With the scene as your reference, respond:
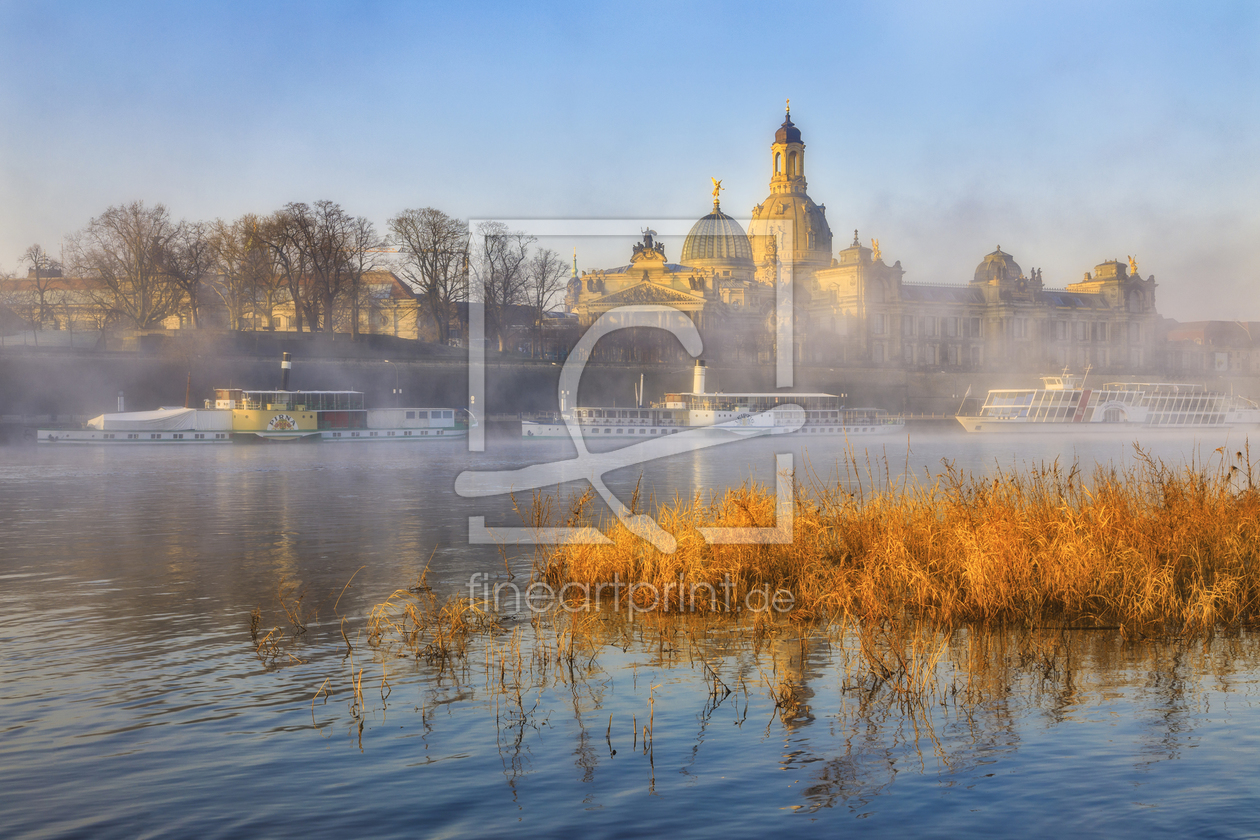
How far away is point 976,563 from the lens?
13500 millimetres

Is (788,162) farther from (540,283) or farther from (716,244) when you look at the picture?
(540,283)

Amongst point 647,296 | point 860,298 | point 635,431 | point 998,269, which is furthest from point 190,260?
point 998,269

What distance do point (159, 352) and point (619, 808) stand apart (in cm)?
7816

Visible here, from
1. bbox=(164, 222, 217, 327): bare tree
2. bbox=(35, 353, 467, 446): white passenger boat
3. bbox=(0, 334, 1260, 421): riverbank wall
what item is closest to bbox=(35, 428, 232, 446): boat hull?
bbox=(35, 353, 467, 446): white passenger boat

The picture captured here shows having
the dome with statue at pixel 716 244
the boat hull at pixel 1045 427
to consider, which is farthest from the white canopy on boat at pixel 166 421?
the dome with statue at pixel 716 244

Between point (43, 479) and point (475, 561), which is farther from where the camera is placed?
point (43, 479)

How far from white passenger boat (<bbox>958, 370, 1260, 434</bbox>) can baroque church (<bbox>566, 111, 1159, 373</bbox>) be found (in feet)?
114

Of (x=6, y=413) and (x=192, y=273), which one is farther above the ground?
(x=192, y=273)

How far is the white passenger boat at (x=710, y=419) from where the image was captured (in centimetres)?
7819

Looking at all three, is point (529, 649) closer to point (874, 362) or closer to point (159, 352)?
point (159, 352)

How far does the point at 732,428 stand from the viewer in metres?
79.4

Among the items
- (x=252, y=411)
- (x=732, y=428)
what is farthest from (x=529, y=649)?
(x=732, y=428)

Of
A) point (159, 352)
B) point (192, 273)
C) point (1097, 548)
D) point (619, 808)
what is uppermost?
point (192, 273)

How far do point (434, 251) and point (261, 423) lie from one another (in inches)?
1061
